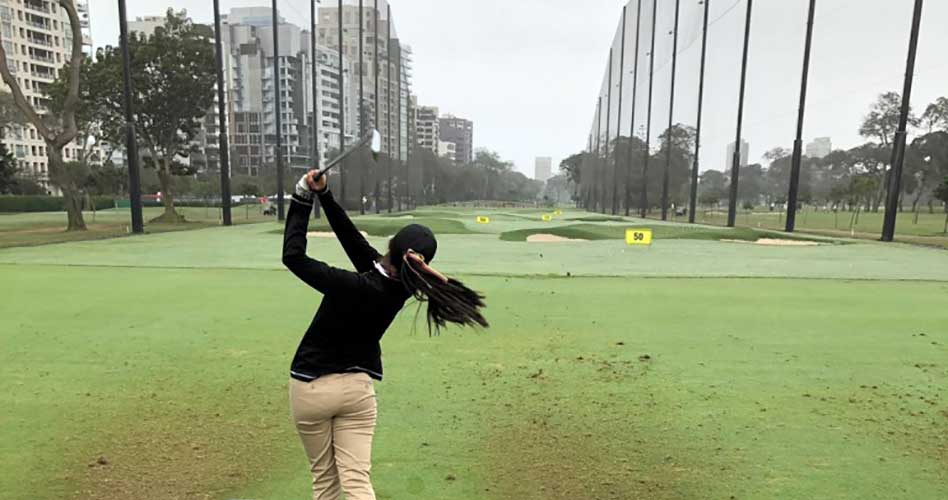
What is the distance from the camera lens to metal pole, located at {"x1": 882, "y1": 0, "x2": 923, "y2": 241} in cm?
1972

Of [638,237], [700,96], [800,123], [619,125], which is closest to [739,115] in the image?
[700,96]

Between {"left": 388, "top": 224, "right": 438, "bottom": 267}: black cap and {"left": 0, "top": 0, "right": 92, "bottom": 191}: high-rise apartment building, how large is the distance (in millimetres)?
92516

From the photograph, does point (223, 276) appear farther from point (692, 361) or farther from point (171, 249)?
point (692, 361)

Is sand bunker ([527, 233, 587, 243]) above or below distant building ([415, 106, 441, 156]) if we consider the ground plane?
below

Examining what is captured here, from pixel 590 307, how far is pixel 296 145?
1400 inches

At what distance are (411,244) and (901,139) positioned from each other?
23.5 m

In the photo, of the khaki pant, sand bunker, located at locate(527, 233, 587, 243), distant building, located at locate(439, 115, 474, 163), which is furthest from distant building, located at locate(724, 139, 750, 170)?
distant building, located at locate(439, 115, 474, 163)

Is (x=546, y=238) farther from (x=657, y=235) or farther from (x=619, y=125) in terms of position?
(x=619, y=125)

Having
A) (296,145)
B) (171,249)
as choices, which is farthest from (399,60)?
(171,249)

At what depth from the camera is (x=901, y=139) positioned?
20391 millimetres

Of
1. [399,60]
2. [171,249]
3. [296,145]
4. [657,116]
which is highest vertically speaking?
[399,60]

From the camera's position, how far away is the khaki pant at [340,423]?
2.21 meters

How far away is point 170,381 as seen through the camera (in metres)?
4.52

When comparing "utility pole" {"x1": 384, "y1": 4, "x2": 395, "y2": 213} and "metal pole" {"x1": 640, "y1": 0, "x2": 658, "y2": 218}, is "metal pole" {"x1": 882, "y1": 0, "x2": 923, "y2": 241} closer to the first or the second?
"metal pole" {"x1": 640, "y1": 0, "x2": 658, "y2": 218}
